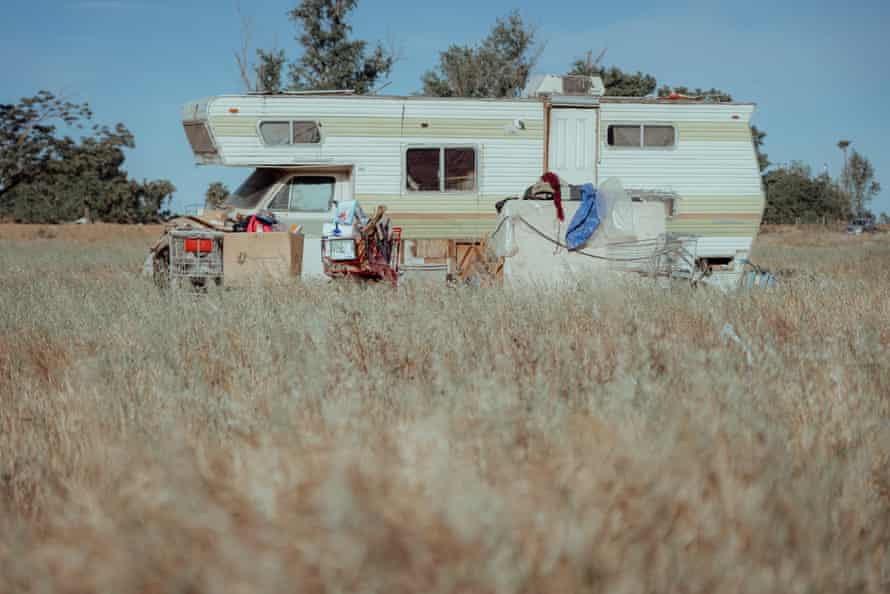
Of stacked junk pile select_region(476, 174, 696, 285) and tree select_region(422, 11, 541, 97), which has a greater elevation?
tree select_region(422, 11, 541, 97)

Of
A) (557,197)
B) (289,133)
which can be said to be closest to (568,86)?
(557,197)

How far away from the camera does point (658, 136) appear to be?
455 inches

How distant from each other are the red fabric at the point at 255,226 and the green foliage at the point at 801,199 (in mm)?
53325

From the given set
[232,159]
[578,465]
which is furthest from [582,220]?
[578,465]

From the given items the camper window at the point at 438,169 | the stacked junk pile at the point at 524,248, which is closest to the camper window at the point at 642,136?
the camper window at the point at 438,169

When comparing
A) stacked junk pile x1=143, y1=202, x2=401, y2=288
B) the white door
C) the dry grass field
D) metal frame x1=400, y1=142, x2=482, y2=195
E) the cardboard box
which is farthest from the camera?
the white door

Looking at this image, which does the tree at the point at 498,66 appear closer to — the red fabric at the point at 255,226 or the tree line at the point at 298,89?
the tree line at the point at 298,89

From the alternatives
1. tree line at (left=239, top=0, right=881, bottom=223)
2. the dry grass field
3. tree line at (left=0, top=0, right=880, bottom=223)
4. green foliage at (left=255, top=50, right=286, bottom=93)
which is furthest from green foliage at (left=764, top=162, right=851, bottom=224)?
the dry grass field

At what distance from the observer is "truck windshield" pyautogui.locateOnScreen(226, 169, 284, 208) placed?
432 inches

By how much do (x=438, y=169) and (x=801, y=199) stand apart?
55953 millimetres

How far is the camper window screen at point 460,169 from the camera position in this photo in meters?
11.2

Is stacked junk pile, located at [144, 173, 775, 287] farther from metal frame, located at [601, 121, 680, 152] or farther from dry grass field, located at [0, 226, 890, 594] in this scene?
dry grass field, located at [0, 226, 890, 594]

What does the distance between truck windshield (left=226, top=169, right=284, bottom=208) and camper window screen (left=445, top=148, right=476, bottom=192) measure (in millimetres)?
2239

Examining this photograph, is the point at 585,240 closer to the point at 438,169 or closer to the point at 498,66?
the point at 438,169
